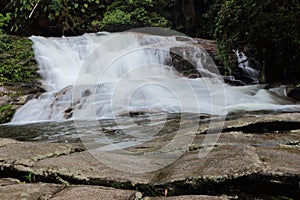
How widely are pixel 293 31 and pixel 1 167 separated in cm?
697

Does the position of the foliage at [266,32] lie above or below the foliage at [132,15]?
below

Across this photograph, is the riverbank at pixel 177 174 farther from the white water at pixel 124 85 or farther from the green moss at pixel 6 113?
the green moss at pixel 6 113

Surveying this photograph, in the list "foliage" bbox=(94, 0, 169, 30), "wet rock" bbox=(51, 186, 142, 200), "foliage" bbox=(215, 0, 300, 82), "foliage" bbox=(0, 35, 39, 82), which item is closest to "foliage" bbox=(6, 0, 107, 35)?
"foliage" bbox=(0, 35, 39, 82)

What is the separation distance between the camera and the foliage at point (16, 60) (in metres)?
9.27

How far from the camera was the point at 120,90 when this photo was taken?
297 inches

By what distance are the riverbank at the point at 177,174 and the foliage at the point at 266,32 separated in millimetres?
5618

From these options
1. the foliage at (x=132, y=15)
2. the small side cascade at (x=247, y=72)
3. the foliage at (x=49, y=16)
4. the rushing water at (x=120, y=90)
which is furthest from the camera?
the foliage at (x=132, y=15)

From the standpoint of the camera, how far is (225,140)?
8.35 feet

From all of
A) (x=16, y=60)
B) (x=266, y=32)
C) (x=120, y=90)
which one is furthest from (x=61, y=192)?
(x=16, y=60)

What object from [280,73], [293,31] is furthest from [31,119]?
[280,73]

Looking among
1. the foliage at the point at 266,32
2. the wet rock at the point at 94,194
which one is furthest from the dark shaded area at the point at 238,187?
the foliage at the point at 266,32

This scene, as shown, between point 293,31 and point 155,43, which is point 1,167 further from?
point 155,43

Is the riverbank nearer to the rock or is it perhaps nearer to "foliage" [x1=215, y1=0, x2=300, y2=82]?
the rock

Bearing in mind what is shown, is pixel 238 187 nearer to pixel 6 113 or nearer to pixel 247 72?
pixel 6 113
